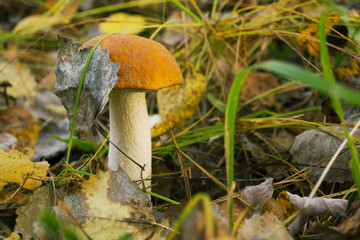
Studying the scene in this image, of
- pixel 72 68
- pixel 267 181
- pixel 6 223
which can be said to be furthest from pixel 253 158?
pixel 6 223

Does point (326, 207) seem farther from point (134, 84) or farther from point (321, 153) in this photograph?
point (134, 84)

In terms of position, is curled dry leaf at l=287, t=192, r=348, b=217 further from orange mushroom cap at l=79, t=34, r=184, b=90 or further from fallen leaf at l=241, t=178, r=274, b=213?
orange mushroom cap at l=79, t=34, r=184, b=90

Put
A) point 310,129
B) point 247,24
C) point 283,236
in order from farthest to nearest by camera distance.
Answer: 1. point 247,24
2. point 310,129
3. point 283,236

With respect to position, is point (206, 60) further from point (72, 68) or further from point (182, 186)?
point (72, 68)

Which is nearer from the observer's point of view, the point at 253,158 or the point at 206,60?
the point at 253,158

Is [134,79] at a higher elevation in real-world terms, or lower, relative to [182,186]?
higher

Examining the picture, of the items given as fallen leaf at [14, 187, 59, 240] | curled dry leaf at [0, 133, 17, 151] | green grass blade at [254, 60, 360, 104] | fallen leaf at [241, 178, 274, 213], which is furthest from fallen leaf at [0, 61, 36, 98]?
green grass blade at [254, 60, 360, 104]

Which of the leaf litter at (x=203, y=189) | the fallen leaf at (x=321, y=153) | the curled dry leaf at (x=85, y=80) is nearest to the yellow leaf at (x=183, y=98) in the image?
the leaf litter at (x=203, y=189)
